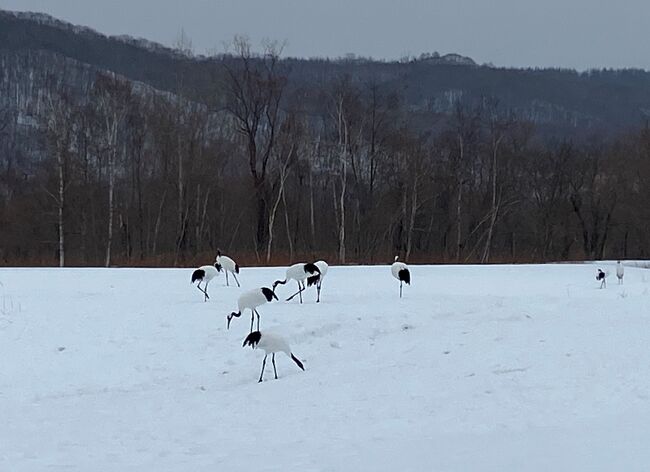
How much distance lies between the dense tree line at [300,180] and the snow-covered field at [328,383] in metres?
17.9

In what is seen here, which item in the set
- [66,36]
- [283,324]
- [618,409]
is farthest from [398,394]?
[66,36]

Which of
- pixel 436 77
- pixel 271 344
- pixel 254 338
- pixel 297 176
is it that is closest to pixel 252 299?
pixel 271 344

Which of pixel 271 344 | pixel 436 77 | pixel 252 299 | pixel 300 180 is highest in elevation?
pixel 436 77

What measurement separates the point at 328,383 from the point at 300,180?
36592mm

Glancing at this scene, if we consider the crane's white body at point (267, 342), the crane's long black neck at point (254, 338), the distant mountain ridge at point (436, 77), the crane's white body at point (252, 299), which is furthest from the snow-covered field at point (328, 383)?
the distant mountain ridge at point (436, 77)

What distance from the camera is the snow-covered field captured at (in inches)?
262

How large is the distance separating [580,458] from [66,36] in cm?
11604

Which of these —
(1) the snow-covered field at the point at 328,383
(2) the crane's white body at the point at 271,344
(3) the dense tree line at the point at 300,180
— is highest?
(3) the dense tree line at the point at 300,180

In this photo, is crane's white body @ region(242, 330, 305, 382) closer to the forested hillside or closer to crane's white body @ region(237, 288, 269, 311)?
crane's white body @ region(237, 288, 269, 311)

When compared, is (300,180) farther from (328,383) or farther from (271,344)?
(328,383)

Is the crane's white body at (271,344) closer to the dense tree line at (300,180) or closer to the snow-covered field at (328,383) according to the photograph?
the snow-covered field at (328,383)

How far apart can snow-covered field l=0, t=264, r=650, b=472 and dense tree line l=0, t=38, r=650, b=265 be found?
17.9m

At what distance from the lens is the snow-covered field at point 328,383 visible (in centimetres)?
665

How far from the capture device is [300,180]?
45719 mm
